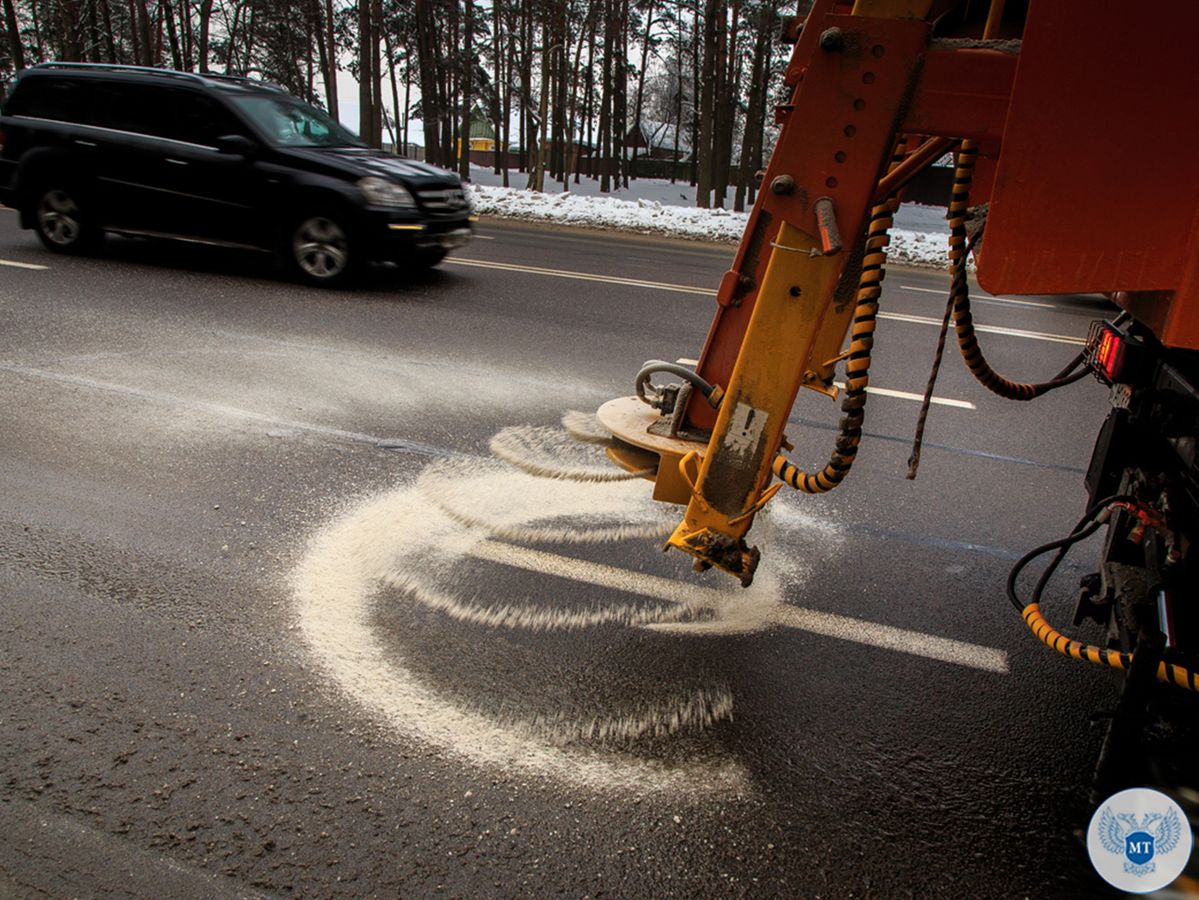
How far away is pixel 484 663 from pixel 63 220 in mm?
10074

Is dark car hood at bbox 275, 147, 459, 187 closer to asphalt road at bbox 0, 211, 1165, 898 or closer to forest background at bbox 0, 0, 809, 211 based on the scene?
asphalt road at bbox 0, 211, 1165, 898

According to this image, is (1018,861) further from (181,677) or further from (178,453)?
(178,453)

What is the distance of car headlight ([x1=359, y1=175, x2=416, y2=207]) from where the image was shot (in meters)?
9.71

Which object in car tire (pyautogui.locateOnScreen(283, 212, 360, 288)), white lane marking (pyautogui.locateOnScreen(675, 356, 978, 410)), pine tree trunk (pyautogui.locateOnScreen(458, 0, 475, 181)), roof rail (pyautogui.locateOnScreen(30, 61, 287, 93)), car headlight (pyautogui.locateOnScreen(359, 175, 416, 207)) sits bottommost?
white lane marking (pyautogui.locateOnScreen(675, 356, 978, 410))

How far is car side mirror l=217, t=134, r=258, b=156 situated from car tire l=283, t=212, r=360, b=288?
0.87 metres

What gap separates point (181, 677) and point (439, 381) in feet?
13.0

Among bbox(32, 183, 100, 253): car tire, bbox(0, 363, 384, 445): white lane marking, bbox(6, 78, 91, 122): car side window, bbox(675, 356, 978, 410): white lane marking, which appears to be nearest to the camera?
bbox(0, 363, 384, 445): white lane marking

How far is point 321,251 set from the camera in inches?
391

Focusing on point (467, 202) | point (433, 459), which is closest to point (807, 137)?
point (433, 459)

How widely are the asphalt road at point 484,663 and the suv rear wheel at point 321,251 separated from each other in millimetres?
3405

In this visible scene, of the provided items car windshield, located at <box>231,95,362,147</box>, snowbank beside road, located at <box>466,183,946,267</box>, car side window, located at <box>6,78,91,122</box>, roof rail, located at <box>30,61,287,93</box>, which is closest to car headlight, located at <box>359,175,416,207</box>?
car windshield, located at <box>231,95,362,147</box>

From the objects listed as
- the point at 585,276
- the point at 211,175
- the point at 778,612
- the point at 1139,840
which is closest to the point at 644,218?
the point at 585,276

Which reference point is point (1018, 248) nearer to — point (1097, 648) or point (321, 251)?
point (1097, 648)

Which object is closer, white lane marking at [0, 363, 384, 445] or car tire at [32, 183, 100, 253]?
white lane marking at [0, 363, 384, 445]
